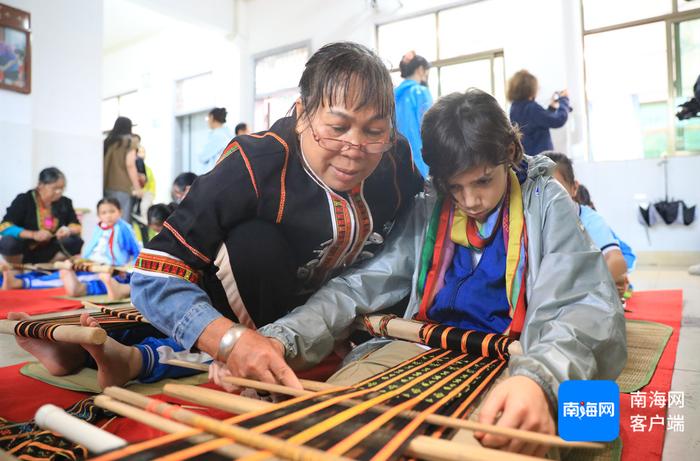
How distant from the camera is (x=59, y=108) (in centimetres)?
550

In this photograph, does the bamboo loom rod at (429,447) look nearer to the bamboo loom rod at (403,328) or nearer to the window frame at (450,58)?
the bamboo loom rod at (403,328)

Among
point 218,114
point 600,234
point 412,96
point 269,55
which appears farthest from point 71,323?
point 269,55

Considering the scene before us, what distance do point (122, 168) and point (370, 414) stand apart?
19.5 feet

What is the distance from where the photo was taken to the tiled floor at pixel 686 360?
104 centimetres

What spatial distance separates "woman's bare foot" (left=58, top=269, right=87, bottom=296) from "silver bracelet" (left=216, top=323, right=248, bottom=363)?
2865 mm

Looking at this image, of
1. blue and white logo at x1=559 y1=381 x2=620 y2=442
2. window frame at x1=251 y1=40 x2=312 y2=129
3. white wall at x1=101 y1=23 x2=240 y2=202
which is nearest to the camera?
blue and white logo at x1=559 y1=381 x2=620 y2=442

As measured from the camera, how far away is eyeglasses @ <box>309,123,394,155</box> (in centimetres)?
108

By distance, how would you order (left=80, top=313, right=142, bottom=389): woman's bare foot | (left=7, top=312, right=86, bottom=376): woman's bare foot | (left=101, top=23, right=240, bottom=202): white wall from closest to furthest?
(left=80, top=313, right=142, bottom=389): woman's bare foot → (left=7, top=312, right=86, bottom=376): woman's bare foot → (left=101, top=23, right=240, bottom=202): white wall

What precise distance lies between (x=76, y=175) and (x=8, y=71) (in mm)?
1170

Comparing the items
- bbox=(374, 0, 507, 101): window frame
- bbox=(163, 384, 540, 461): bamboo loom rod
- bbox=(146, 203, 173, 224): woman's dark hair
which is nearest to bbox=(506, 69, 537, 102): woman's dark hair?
bbox=(374, 0, 507, 101): window frame

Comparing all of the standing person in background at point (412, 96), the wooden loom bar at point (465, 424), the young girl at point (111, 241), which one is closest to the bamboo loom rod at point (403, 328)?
the wooden loom bar at point (465, 424)

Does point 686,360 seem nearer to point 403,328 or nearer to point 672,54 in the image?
point 403,328

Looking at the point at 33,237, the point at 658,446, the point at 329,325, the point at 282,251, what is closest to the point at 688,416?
the point at 658,446

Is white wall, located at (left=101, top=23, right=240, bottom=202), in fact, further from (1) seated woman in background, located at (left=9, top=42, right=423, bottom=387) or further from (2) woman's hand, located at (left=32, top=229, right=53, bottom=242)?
(1) seated woman in background, located at (left=9, top=42, right=423, bottom=387)
